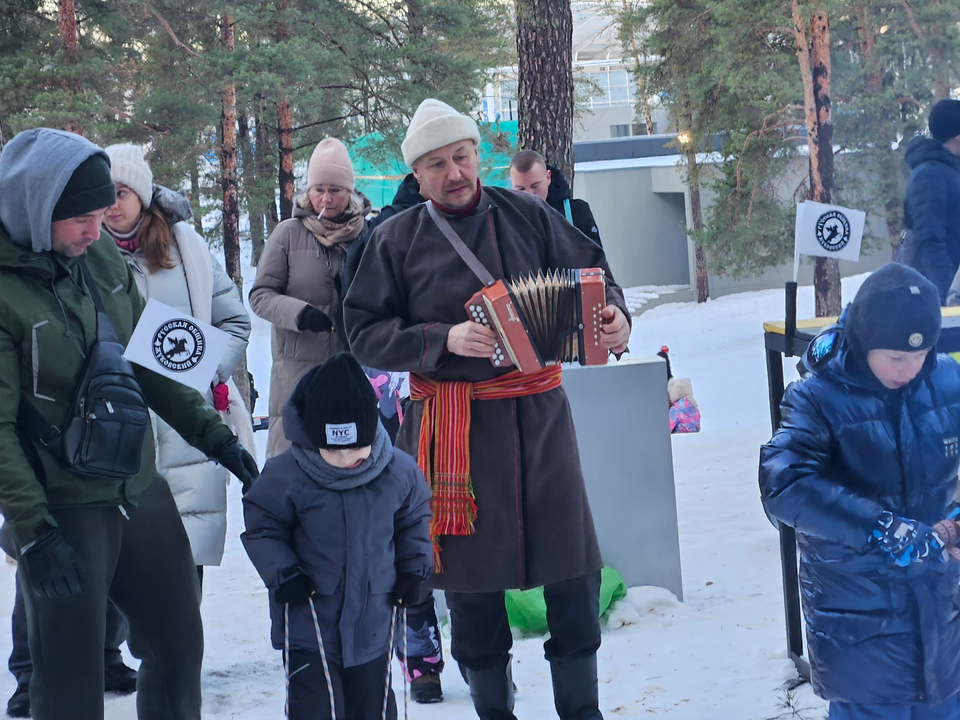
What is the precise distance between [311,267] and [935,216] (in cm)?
290

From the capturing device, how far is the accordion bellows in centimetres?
275

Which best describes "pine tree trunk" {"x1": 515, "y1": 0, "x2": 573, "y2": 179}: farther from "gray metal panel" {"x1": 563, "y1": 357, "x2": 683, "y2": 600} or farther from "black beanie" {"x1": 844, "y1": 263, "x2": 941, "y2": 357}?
"black beanie" {"x1": 844, "y1": 263, "x2": 941, "y2": 357}

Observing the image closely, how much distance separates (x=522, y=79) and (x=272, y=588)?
16.9 ft

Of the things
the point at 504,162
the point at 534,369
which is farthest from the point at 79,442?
the point at 504,162

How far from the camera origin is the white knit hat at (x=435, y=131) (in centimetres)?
294

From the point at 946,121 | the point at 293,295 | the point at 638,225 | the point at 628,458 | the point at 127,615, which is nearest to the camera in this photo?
the point at 127,615

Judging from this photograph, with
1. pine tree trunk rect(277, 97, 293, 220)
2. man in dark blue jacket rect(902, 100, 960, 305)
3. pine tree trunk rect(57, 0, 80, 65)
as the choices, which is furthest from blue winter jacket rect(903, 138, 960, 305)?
pine tree trunk rect(57, 0, 80, 65)

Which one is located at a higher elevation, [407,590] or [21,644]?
[407,590]

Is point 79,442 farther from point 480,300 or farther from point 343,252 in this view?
point 343,252

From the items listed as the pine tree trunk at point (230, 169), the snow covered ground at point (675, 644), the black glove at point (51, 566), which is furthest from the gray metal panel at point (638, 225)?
the black glove at point (51, 566)

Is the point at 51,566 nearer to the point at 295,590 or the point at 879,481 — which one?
the point at 295,590

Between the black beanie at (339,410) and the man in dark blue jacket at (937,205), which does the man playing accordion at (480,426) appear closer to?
the black beanie at (339,410)

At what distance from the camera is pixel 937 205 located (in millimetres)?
4883

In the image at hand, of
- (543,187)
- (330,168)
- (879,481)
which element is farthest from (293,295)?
(879,481)
